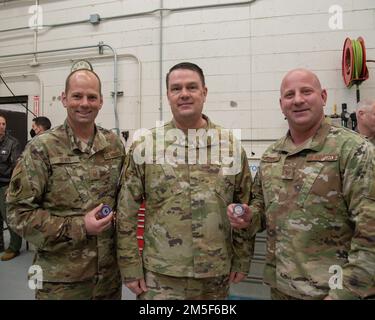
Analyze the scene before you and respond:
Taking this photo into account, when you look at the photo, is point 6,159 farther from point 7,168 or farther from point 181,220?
point 181,220

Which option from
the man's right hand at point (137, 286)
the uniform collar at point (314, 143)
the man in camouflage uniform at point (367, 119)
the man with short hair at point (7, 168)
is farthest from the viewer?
the man with short hair at point (7, 168)

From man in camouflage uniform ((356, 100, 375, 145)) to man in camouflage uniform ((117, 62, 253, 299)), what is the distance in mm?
1496

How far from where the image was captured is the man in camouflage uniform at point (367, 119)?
2.28 metres

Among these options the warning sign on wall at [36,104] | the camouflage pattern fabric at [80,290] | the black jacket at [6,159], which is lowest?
the camouflage pattern fabric at [80,290]

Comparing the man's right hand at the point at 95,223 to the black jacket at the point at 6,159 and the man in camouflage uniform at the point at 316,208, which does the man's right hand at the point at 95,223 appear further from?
the black jacket at the point at 6,159

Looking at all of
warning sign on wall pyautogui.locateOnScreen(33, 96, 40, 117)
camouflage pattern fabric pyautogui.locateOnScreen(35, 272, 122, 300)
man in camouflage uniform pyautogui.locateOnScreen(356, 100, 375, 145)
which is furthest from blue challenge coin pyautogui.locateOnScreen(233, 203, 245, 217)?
warning sign on wall pyautogui.locateOnScreen(33, 96, 40, 117)

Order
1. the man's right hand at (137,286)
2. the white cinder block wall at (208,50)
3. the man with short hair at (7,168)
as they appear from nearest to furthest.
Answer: the man's right hand at (137,286), the white cinder block wall at (208,50), the man with short hair at (7,168)

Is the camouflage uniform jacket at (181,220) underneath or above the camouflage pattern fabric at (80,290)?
above

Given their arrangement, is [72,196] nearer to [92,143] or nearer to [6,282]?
[92,143]

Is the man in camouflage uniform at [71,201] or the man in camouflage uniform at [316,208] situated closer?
the man in camouflage uniform at [316,208]

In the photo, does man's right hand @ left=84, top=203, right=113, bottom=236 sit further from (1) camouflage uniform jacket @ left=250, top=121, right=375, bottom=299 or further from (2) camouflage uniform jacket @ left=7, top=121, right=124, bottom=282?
(1) camouflage uniform jacket @ left=250, top=121, right=375, bottom=299

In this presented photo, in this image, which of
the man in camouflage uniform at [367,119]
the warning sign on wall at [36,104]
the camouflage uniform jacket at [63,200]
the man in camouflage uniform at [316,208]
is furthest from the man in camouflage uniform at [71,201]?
the warning sign on wall at [36,104]

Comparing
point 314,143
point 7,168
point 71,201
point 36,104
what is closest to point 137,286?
point 71,201

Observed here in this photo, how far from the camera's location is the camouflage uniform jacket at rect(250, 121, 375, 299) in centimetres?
98
